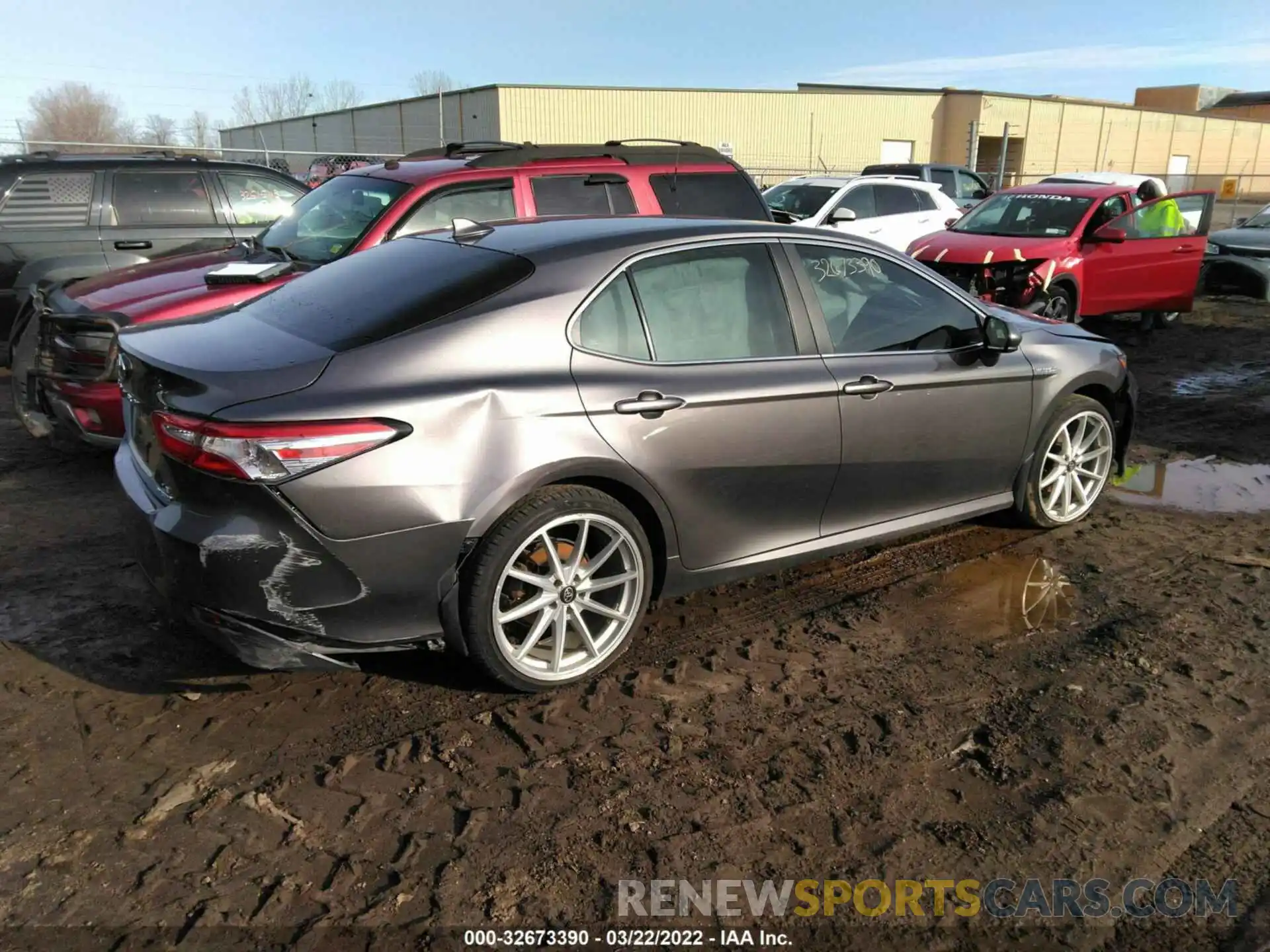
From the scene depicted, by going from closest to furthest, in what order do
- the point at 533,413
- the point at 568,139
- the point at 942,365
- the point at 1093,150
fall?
1. the point at 533,413
2. the point at 942,365
3. the point at 568,139
4. the point at 1093,150

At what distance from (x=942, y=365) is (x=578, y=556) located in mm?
1999

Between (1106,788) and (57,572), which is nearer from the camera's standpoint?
(1106,788)

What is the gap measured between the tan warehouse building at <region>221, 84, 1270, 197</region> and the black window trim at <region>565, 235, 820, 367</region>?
3062 cm

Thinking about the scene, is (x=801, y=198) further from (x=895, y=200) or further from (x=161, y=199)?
(x=161, y=199)

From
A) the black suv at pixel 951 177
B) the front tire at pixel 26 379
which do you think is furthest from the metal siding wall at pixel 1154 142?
the front tire at pixel 26 379

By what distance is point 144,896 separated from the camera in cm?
254

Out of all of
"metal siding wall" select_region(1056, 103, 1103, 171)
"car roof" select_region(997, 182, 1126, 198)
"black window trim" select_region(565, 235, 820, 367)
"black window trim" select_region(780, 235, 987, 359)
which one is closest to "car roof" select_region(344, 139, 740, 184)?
"black window trim" select_region(780, 235, 987, 359)

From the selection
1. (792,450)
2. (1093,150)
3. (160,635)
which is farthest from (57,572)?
(1093,150)

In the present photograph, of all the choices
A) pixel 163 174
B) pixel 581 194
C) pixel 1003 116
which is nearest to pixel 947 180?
pixel 581 194

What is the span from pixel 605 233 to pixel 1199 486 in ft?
14.8

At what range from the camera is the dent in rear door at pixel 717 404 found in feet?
11.6

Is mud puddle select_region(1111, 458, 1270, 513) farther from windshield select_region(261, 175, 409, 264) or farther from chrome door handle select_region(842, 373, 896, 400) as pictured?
windshield select_region(261, 175, 409, 264)

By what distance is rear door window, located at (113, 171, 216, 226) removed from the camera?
8391mm

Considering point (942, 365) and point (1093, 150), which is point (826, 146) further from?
point (942, 365)
